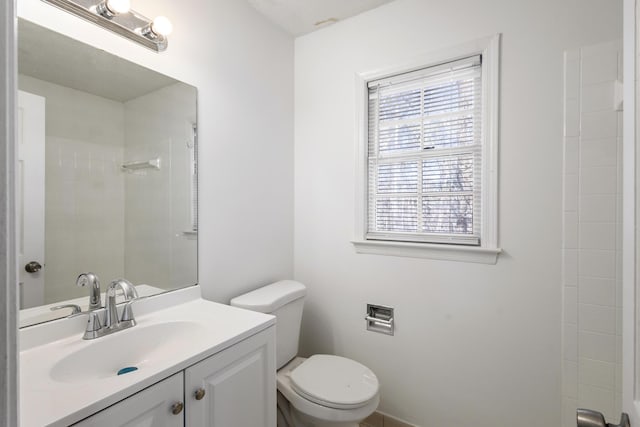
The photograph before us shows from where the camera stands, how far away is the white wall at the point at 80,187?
3.52 feet

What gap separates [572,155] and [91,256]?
2.02m

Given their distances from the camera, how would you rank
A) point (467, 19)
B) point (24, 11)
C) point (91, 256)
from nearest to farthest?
point (24, 11), point (91, 256), point (467, 19)

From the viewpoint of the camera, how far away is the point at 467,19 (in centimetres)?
158

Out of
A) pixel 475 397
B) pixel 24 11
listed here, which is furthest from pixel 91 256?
pixel 475 397

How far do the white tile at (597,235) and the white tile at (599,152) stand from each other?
0.25 m

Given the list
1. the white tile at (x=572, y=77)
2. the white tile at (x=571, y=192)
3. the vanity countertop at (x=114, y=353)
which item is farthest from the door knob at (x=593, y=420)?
the white tile at (x=572, y=77)

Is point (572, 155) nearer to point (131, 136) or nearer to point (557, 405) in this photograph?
point (557, 405)

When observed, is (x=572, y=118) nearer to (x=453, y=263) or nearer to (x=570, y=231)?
(x=570, y=231)

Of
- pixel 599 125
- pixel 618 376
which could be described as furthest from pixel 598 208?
pixel 618 376

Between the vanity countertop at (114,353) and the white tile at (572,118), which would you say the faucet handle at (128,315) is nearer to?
the vanity countertop at (114,353)

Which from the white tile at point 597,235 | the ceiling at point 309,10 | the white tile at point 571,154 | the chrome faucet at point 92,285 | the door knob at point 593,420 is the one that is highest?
the ceiling at point 309,10

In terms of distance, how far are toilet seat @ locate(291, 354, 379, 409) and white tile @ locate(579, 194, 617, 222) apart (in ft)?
3.92

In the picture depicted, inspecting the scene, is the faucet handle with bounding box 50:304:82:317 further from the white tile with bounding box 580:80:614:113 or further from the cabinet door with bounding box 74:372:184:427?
the white tile with bounding box 580:80:614:113

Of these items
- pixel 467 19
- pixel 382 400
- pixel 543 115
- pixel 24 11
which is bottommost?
pixel 382 400
